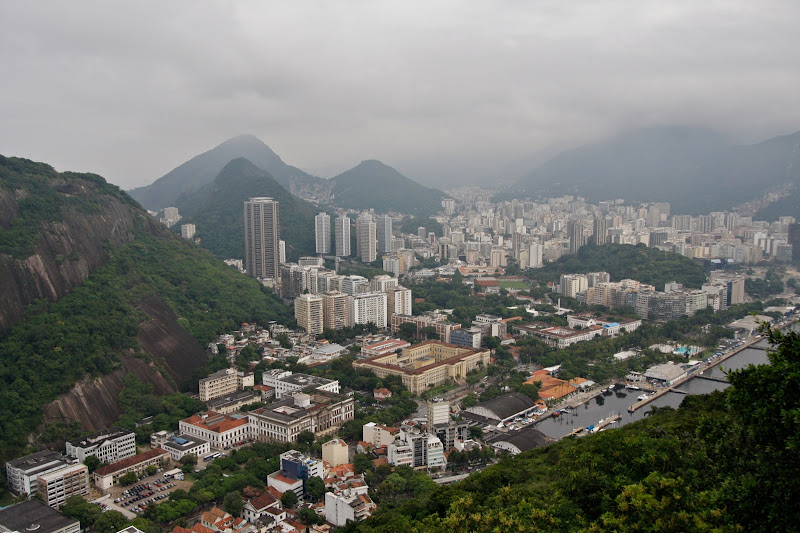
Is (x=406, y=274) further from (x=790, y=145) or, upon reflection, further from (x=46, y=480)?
(x=790, y=145)

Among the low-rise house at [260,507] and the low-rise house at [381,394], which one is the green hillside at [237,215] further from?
the low-rise house at [260,507]

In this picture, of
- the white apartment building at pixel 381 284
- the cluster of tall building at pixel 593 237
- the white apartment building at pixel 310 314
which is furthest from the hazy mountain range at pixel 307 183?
the white apartment building at pixel 310 314

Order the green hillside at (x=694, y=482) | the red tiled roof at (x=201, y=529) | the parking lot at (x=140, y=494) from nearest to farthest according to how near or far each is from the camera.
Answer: the green hillside at (x=694, y=482), the red tiled roof at (x=201, y=529), the parking lot at (x=140, y=494)

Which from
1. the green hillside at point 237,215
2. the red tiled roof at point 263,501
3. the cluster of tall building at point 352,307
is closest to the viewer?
the red tiled roof at point 263,501

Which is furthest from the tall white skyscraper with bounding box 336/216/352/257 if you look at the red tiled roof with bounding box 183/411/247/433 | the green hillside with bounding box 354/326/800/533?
the green hillside with bounding box 354/326/800/533

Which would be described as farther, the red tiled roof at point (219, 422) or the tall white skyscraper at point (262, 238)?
the tall white skyscraper at point (262, 238)

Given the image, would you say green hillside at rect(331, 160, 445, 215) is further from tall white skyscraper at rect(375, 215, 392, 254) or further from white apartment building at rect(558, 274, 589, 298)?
white apartment building at rect(558, 274, 589, 298)

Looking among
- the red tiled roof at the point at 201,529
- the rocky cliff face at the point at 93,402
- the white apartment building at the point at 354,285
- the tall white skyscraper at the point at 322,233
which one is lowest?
the red tiled roof at the point at 201,529
